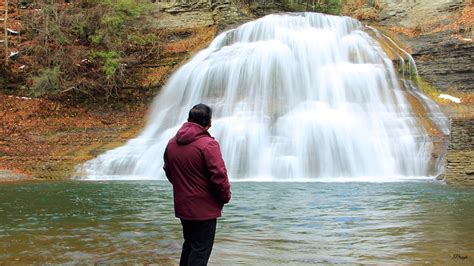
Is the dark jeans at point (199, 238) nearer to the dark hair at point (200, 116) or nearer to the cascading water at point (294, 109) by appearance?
the dark hair at point (200, 116)

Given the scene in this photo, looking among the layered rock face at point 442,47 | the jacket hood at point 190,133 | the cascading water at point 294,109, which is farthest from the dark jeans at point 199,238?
the layered rock face at point 442,47

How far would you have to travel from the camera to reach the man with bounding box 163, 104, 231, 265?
4020 millimetres

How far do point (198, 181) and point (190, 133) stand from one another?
0.40m

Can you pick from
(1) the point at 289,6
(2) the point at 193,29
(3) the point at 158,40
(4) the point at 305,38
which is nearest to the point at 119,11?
(3) the point at 158,40

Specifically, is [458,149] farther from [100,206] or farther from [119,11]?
[119,11]

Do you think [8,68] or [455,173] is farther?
[8,68]

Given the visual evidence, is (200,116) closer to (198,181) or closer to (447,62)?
(198,181)

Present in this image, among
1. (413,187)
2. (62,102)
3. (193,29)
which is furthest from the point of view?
(193,29)

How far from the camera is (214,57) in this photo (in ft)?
89.8

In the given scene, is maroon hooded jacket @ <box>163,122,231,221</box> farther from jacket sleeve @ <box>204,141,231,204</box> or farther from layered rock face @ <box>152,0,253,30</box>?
layered rock face @ <box>152,0,253,30</box>

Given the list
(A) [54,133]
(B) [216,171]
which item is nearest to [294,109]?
(A) [54,133]

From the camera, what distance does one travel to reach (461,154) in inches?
598

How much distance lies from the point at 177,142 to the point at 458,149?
43.8ft

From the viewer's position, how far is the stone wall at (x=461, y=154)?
15070 mm
